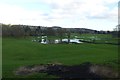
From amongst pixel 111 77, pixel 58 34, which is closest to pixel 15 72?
pixel 111 77

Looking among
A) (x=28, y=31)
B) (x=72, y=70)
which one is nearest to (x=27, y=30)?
(x=28, y=31)

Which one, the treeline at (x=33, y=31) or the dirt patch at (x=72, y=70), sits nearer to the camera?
the dirt patch at (x=72, y=70)

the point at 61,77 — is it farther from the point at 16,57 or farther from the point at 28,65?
the point at 16,57

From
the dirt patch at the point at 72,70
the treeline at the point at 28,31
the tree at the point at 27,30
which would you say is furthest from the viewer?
the tree at the point at 27,30

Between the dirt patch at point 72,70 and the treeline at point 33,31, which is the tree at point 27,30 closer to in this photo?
the treeline at point 33,31

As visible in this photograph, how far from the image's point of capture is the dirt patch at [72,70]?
952 inches

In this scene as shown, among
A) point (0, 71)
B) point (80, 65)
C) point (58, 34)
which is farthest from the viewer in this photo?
point (58, 34)

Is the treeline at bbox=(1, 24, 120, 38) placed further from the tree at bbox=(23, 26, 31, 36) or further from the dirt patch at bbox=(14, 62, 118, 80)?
the dirt patch at bbox=(14, 62, 118, 80)

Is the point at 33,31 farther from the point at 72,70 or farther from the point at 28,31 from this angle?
the point at 72,70

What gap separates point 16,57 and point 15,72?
10.8m

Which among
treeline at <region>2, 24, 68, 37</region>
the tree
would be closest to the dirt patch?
treeline at <region>2, 24, 68, 37</region>

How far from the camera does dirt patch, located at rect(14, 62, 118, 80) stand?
2417 cm

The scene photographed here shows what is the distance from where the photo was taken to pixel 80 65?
27.6 meters

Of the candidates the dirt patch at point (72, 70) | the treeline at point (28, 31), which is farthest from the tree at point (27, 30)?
the dirt patch at point (72, 70)
